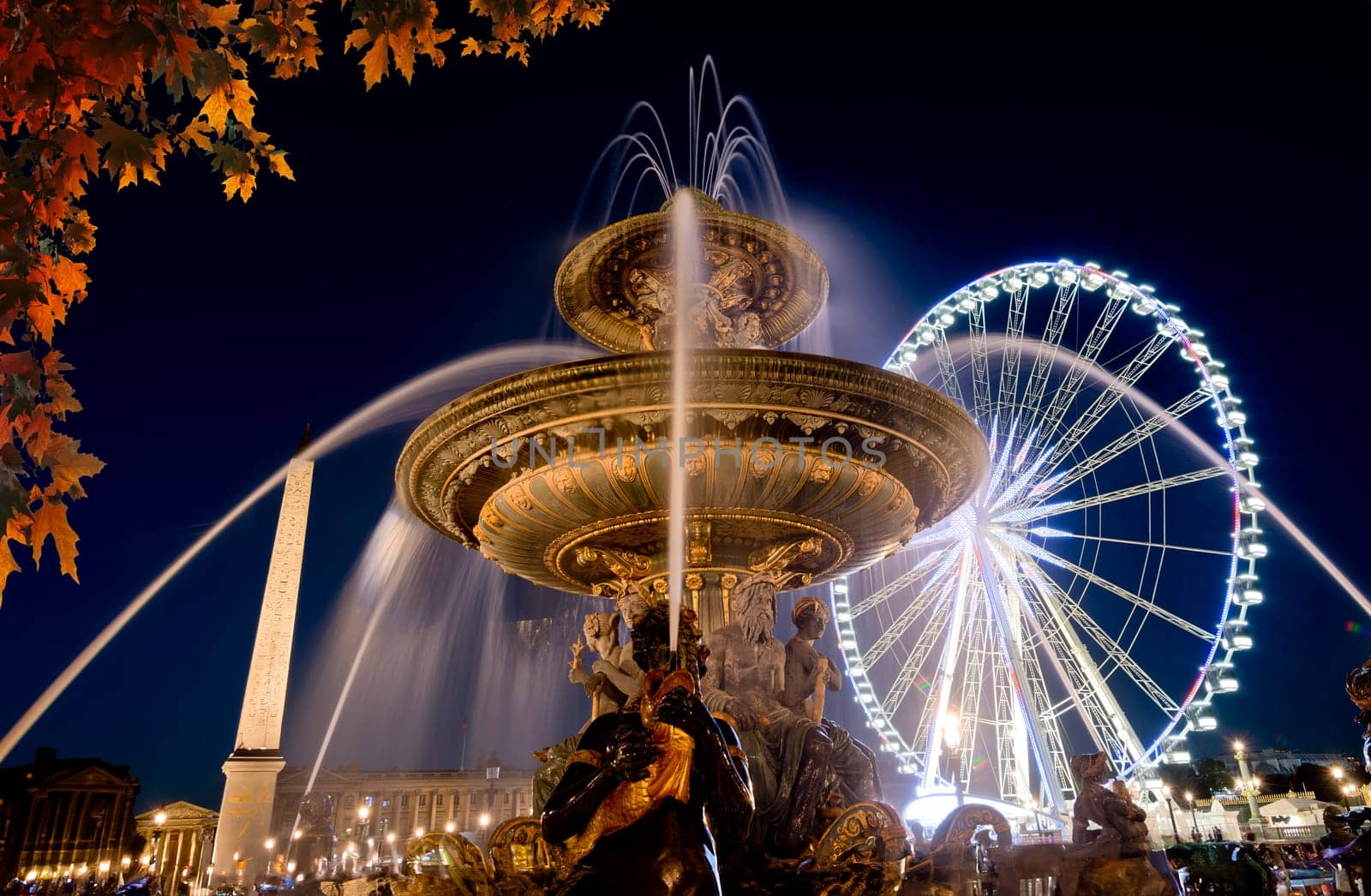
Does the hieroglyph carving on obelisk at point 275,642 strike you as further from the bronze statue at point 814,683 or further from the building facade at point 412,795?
the bronze statue at point 814,683

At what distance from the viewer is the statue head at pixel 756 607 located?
6859mm

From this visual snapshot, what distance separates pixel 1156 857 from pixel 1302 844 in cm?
418

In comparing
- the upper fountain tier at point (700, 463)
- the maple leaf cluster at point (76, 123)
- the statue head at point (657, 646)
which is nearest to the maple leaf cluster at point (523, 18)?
the maple leaf cluster at point (76, 123)

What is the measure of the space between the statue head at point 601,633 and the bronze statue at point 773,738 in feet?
3.42

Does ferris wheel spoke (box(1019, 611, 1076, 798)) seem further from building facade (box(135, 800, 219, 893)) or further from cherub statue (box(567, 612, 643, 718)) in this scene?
building facade (box(135, 800, 219, 893))

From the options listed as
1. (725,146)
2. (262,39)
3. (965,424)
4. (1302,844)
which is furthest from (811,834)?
(725,146)

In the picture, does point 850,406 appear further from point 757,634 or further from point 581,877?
point 581,877

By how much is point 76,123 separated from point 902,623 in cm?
1941

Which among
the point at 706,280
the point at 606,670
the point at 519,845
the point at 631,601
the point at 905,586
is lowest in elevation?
the point at 519,845

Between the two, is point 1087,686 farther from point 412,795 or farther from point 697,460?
point 412,795

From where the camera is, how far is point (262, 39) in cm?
263

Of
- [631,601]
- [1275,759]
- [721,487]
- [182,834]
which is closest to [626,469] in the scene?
[721,487]

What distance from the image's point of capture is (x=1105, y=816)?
5.50m

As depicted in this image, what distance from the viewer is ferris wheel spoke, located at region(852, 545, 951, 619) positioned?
19.6m
